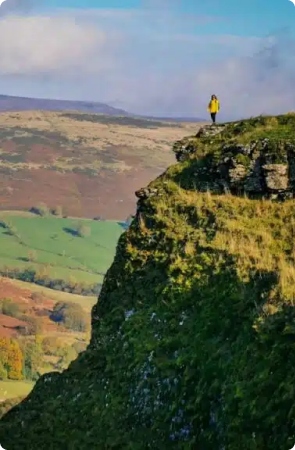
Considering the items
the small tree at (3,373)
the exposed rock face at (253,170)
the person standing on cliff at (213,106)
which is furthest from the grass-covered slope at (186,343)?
the small tree at (3,373)

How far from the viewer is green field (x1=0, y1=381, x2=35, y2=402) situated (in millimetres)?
144000

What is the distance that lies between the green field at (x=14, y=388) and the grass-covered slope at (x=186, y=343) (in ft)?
412

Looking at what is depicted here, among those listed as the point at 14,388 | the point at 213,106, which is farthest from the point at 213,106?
the point at 14,388

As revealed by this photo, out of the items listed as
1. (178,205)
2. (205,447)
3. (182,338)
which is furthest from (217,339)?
(178,205)

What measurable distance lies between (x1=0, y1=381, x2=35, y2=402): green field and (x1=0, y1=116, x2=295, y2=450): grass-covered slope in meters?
126

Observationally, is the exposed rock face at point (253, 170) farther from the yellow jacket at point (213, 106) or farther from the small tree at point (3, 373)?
the small tree at point (3, 373)

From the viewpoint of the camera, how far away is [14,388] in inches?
5974

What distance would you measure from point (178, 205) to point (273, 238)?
398 centimetres

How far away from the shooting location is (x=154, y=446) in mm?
15633

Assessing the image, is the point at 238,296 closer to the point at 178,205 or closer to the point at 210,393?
the point at 210,393

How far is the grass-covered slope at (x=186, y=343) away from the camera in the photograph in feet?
47.2

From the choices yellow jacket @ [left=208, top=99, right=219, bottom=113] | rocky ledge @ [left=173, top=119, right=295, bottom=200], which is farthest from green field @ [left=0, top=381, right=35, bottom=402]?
rocky ledge @ [left=173, top=119, right=295, bottom=200]

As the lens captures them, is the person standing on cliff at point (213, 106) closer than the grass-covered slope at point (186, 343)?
No

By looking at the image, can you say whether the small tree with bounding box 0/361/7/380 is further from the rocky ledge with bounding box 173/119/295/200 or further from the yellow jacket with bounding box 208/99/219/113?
the rocky ledge with bounding box 173/119/295/200
